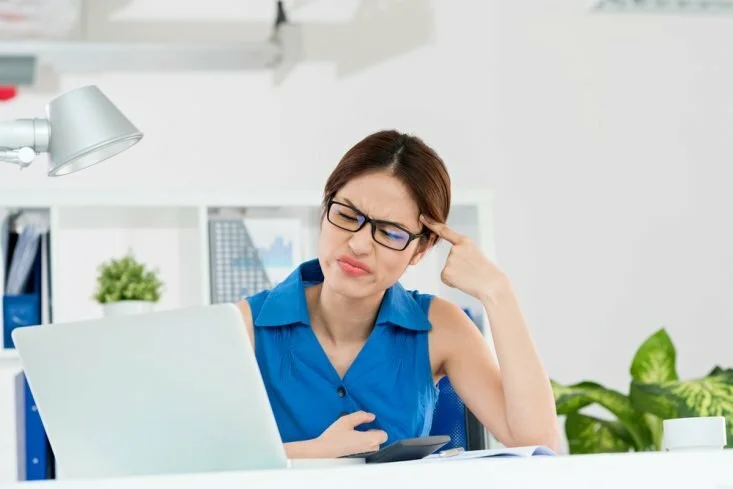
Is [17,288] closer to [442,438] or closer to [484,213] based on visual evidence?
[484,213]

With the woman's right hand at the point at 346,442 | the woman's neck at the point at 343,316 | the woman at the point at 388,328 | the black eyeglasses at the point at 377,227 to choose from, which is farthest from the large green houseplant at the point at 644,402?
the woman's right hand at the point at 346,442

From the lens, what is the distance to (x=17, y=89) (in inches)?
146

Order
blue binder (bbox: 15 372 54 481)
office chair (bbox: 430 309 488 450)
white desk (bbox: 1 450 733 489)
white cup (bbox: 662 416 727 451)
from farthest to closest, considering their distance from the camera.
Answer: blue binder (bbox: 15 372 54 481) → office chair (bbox: 430 309 488 450) → white cup (bbox: 662 416 727 451) → white desk (bbox: 1 450 733 489)

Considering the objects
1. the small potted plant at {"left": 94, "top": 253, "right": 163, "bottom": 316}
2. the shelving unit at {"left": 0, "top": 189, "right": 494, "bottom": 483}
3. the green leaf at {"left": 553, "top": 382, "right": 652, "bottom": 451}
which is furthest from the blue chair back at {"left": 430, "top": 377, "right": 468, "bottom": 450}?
the small potted plant at {"left": 94, "top": 253, "right": 163, "bottom": 316}

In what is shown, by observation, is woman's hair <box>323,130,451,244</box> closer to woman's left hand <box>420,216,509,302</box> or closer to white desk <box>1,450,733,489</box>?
woman's left hand <box>420,216,509,302</box>

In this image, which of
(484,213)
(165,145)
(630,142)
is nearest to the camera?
(484,213)

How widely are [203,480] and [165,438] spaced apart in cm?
30

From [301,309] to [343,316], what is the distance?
0.26 feet

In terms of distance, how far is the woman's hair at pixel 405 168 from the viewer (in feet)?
6.60

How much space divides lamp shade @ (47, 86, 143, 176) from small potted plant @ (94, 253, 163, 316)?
2.00m

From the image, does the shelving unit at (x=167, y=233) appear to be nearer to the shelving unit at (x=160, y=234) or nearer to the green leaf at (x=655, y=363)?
the shelving unit at (x=160, y=234)

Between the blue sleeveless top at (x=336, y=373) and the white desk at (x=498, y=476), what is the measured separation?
3.50 ft

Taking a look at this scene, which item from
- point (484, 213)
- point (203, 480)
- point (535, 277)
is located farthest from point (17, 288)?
point (203, 480)

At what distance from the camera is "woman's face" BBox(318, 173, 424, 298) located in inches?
76.9
